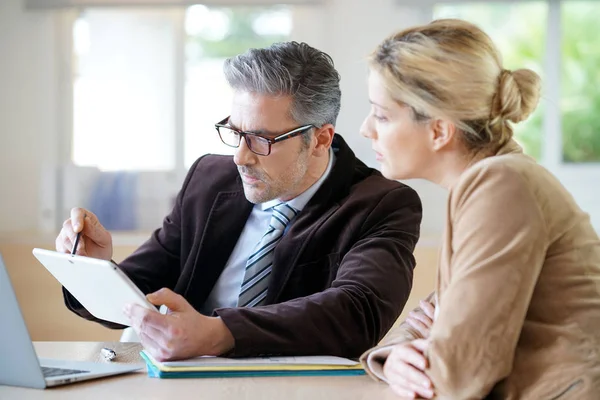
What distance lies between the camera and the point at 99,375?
4.96ft

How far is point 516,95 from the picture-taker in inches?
55.0

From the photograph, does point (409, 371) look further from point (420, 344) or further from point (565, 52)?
point (565, 52)

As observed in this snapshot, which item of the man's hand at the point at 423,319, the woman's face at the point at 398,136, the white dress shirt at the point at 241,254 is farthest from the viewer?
the white dress shirt at the point at 241,254

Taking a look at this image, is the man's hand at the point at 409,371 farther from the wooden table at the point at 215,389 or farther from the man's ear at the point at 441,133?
the man's ear at the point at 441,133

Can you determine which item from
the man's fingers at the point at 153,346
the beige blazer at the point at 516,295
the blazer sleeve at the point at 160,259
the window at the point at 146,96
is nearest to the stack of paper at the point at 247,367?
the man's fingers at the point at 153,346

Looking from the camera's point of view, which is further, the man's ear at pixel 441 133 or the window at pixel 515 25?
the window at pixel 515 25

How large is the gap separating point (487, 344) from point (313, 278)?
2.70 ft

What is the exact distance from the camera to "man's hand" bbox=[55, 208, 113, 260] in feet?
6.35

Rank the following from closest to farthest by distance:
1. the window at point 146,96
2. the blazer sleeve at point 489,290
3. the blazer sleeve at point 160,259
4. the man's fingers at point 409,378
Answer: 1. the blazer sleeve at point 489,290
2. the man's fingers at point 409,378
3. the blazer sleeve at point 160,259
4. the window at point 146,96

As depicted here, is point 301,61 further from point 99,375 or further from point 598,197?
point 598,197

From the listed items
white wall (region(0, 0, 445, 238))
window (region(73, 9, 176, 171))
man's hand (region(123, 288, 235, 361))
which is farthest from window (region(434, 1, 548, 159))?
man's hand (region(123, 288, 235, 361))

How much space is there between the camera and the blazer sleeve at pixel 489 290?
1.24m

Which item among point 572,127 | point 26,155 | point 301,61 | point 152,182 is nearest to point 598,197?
point 572,127

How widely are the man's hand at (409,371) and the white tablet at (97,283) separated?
17.5 inches
